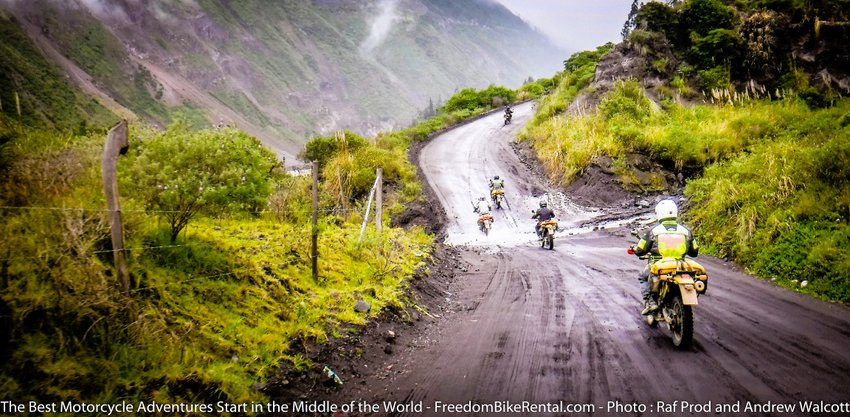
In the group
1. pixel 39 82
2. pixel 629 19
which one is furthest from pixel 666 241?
pixel 39 82

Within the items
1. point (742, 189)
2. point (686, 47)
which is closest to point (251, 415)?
point (742, 189)

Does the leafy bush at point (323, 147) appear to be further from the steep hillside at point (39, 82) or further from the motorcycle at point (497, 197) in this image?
the steep hillside at point (39, 82)

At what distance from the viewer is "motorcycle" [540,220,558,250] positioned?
13539 millimetres

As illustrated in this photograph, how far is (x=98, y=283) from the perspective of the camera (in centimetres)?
393

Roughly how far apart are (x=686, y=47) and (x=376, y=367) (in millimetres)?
28916

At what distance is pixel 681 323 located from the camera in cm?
520

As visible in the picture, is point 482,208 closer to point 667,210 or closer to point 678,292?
point 667,210

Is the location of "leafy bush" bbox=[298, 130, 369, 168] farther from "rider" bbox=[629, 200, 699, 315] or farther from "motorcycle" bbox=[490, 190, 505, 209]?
"rider" bbox=[629, 200, 699, 315]

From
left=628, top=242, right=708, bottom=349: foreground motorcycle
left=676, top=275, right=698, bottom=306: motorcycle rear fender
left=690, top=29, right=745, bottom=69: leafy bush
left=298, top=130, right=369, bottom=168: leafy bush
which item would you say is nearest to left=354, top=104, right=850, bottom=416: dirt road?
left=628, top=242, right=708, bottom=349: foreground motorcycle

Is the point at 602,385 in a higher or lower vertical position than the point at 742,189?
lower

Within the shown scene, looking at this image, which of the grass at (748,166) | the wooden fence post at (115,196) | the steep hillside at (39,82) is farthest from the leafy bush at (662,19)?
the steep hillside at (39,82)

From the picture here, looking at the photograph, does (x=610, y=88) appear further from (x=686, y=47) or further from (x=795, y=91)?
(x=795, y=91)

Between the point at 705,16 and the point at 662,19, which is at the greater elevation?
the point at 662,19

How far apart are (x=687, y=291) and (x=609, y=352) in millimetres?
1199
